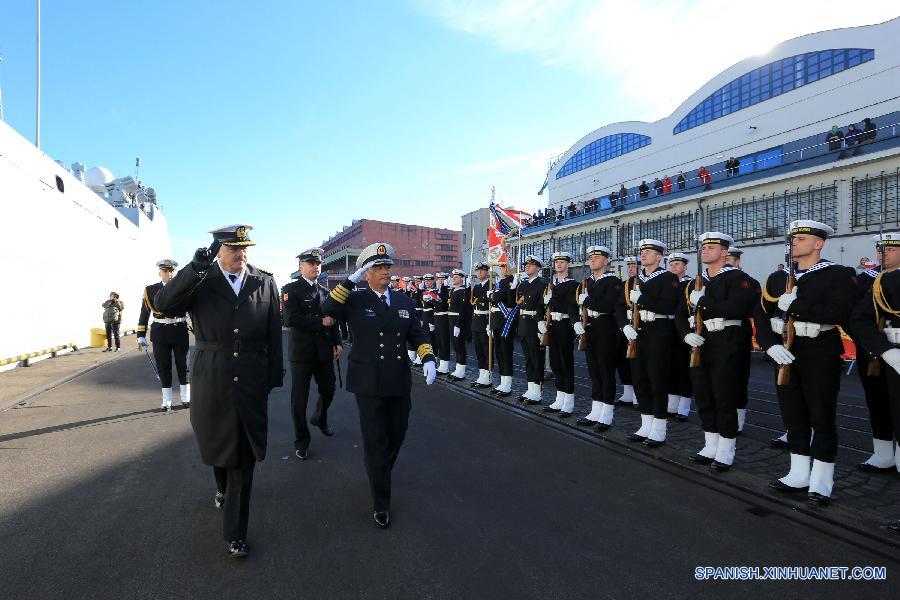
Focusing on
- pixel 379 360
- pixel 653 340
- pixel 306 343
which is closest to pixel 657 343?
pixel 653 340

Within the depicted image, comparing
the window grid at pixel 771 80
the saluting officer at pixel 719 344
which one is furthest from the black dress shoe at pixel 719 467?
the window grid at pixel 771 80

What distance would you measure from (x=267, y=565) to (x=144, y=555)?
847 mm

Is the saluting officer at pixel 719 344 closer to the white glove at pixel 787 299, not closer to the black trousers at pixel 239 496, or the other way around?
the white glove at pixel 787 299

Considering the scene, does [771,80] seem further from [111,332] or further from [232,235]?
[111,332]

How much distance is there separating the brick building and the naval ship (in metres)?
49.0

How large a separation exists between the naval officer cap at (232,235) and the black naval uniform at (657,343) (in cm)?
425

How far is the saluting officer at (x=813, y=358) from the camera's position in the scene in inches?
155

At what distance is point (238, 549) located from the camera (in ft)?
10.5

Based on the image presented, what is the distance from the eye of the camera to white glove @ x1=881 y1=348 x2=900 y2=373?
3.52 m

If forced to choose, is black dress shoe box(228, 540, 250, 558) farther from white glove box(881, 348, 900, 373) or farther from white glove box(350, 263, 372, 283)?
white glove box(881, 348, 900, 373)

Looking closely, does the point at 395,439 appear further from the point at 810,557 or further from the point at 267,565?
the point at 810,557

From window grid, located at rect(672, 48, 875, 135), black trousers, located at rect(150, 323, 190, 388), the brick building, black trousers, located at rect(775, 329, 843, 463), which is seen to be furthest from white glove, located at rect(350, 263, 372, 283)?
the brick building

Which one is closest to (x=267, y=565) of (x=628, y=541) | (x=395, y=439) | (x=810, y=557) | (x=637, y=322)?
(x=395, y=439)

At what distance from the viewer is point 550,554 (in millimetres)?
3227
